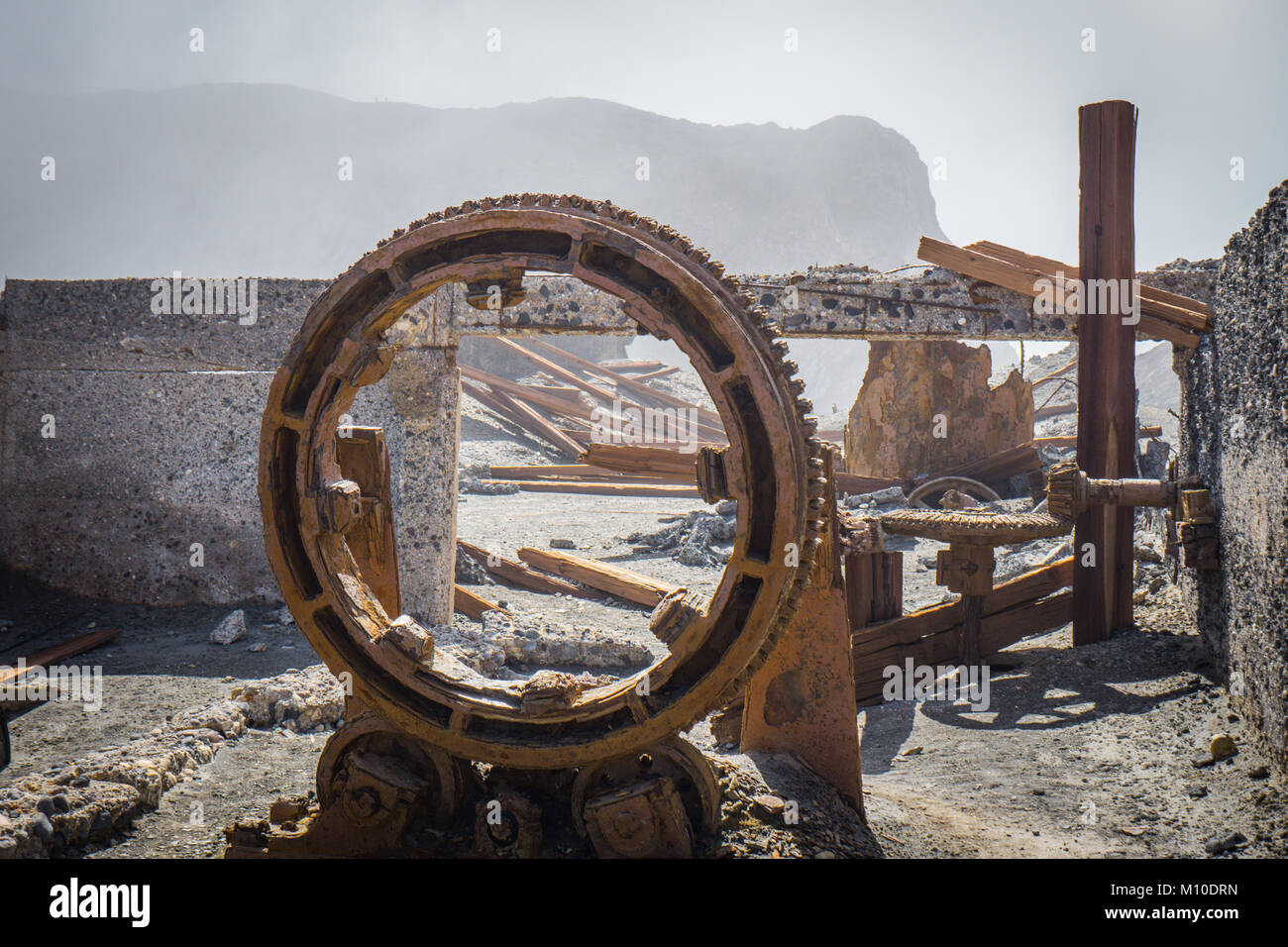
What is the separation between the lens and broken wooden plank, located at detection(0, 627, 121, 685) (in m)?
4.47

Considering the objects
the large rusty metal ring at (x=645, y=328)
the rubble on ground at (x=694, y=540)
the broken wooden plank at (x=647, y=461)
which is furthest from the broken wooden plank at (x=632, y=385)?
the large rusty metal ring at (x=645, y=328)

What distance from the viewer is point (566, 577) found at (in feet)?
24.5

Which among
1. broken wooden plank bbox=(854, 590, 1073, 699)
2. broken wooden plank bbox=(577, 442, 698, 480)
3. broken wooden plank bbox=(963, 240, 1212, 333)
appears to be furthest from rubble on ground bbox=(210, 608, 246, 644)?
broken wooden plank bbox=(577, 442, 698, 480)

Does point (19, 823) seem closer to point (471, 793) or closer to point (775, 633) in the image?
point (471, 793)

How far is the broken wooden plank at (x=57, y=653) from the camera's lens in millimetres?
4473

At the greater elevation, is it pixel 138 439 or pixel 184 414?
pixel 184 414

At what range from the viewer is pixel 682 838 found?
2.29 m

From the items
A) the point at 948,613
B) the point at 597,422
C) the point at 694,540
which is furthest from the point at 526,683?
the point at 597,422

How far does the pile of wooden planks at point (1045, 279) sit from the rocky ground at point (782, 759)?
5.61 feet

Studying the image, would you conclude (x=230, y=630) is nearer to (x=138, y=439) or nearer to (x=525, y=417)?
(x=138, y=439)

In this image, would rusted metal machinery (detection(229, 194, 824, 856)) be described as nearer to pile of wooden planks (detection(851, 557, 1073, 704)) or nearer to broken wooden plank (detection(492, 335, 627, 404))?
pile of wooden planks (detection(851, 557, 1073, 704))

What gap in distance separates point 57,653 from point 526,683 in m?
3.75

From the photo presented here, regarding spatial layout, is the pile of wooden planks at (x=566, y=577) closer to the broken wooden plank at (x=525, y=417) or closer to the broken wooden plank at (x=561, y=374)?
the broken wooden plank at (x=525, y=417)

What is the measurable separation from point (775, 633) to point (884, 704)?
2.79m
